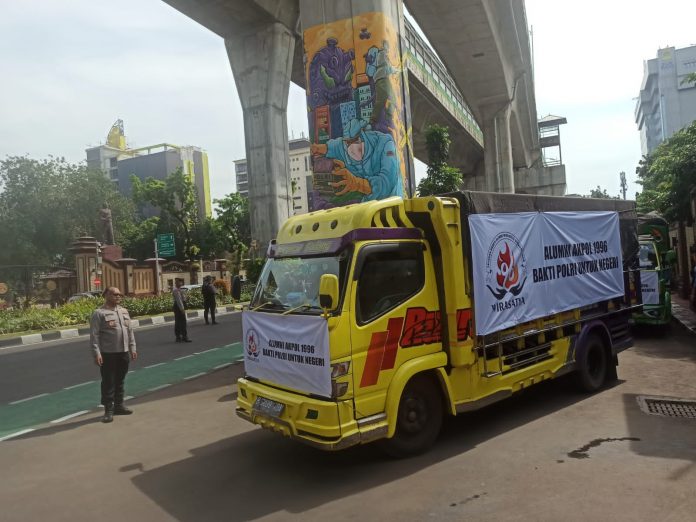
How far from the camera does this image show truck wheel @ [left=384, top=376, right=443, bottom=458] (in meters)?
4.88

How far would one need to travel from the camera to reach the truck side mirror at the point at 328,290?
169 inches

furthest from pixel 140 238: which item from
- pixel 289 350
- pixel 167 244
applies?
pixel 289 350

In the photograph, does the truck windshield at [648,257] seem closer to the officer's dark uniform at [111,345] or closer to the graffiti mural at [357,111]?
the graffiti mural at [357,111]

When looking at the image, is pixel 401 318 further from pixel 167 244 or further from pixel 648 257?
pixel 167 244

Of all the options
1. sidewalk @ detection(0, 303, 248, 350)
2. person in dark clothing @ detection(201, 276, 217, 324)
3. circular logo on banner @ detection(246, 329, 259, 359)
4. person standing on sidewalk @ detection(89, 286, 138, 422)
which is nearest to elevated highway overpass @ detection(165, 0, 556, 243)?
person in dark clothing @ detection(201, 276, 217, 324)

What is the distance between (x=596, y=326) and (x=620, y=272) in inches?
47.8

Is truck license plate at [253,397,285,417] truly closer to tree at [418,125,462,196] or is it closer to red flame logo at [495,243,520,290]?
red flame logo at [495,243,520,290]

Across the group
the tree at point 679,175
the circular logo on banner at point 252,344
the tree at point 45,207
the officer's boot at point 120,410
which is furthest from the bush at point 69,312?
the tree at point 45,207

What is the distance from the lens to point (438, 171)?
14797mm

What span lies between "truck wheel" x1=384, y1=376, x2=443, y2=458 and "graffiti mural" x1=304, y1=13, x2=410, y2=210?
6.11 m

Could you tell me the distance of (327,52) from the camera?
11117 millimetres

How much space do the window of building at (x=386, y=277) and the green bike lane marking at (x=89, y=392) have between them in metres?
5.13

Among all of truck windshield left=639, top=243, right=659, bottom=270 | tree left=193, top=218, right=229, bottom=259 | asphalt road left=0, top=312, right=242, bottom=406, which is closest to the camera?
asphalt road left=0, top=312, right=242, bottom=406

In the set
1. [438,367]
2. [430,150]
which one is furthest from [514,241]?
[430,150]
